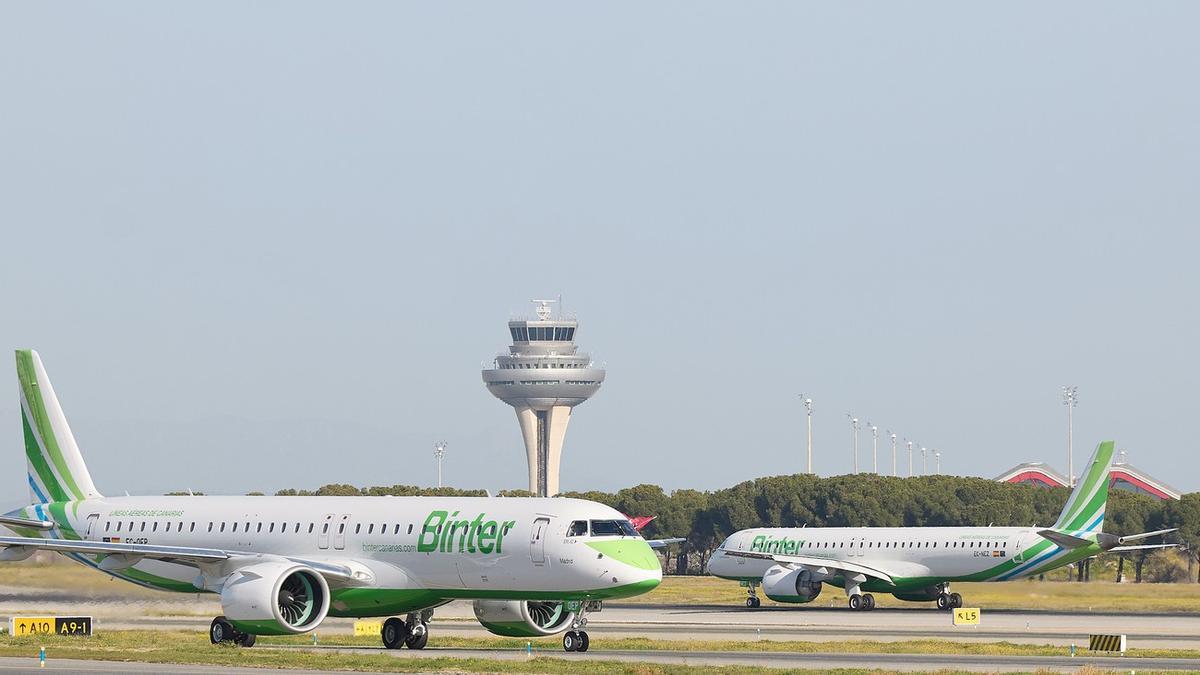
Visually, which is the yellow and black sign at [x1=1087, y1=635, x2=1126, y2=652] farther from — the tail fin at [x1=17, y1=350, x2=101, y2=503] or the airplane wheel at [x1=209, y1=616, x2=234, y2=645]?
the tail fin at [x1=17, y1=350, x2=101, y2=503]

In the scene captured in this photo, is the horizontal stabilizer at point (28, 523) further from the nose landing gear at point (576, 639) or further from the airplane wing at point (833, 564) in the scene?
the airplane wing at point (833, 564)

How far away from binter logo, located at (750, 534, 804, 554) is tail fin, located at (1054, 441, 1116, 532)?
13.6 metres

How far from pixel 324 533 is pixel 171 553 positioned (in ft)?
13.2

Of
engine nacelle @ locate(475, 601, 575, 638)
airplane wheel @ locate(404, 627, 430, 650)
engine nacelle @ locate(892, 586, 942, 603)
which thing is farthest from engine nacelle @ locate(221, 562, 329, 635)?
engine nacelle @ locate(892, 586, 942, 603)

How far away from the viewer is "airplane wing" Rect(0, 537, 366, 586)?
46.6 meters

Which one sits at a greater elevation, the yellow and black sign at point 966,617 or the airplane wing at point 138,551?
the airplane wing at point 138,551

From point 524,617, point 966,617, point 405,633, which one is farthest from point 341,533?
point 966,617

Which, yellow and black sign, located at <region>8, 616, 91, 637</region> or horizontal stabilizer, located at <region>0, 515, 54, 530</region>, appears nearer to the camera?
yellow and black sign, located at <region>8, 616, 91, 637</region>

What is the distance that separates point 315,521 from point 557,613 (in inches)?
277

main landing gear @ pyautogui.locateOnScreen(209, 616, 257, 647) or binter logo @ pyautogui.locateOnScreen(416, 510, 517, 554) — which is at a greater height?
binter logo @ pyautogui.locateOnScreen(416, 510, 517, 554)

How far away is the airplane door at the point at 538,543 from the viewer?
4500 centimetres

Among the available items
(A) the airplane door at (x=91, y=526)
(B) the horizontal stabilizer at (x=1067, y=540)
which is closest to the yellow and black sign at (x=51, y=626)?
A: (A) the airplane door at (x=91, y=526)

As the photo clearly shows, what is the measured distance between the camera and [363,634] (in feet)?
182

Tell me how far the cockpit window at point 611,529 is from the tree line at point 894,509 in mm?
78831
